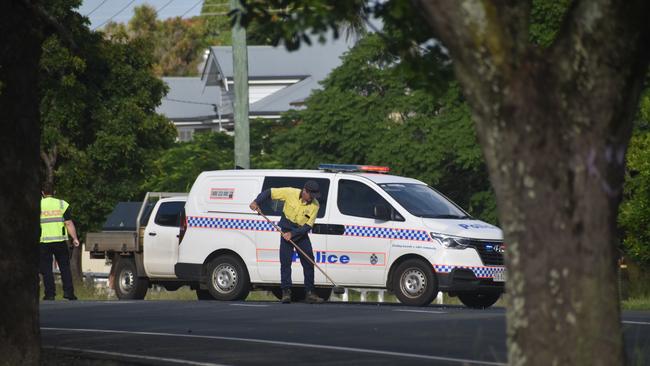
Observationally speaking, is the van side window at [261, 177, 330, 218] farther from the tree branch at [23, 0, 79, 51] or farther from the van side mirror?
the tree branch at [23, 0, 79, 51]

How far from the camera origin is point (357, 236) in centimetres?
1927

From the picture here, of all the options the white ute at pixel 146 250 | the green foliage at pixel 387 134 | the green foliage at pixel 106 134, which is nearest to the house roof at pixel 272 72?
the green foliage at pixel 387 134

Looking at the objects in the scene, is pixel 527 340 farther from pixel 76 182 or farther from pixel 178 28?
pixel 178 28

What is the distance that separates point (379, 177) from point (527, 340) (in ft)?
43.8

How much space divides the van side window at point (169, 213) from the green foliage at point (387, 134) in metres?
20.2

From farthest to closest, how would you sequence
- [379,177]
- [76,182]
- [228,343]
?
[76,182]
[379,177]
[228,343]

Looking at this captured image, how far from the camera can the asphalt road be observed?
1127 centimetres

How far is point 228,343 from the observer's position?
41.3ft

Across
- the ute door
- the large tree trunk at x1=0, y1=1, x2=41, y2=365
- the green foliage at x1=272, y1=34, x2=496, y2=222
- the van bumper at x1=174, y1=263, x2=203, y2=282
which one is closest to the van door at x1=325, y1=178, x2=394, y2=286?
the van bumper at x1=174, y1=263, x2=203, y2=282

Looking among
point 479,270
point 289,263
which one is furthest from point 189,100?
point 479,270

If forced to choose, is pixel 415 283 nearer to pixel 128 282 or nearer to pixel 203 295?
pixel 203 295

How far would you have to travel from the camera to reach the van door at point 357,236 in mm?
19047

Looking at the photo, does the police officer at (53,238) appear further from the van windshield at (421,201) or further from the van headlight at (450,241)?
the van headlight at (450,241)

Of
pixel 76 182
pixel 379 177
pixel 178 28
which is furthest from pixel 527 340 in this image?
pixel 178 28
